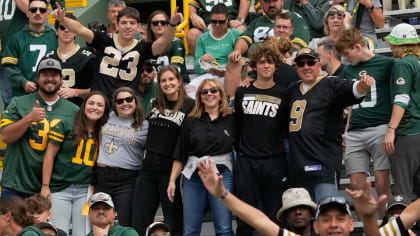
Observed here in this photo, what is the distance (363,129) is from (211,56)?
2.19 meters

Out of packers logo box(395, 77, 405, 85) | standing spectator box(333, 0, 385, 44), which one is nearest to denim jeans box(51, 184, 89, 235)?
packers logo box(395, 77, 405, 85)

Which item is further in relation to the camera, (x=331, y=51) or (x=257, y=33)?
(x=257, y=33)

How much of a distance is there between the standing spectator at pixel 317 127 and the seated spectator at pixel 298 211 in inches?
16.7

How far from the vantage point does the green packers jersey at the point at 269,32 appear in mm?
9742

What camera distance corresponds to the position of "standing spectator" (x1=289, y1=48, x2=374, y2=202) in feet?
25.1

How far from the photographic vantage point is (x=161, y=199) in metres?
8.32

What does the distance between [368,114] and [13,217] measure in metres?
3.40

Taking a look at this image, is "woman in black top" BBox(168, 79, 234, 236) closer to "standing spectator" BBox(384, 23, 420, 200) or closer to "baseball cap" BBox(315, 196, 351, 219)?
"standing spectator" BBox(384, 23, 420, 200)

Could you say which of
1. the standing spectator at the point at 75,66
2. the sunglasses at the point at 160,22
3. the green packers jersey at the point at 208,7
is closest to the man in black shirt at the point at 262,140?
the sunglasses at the point at 160,22

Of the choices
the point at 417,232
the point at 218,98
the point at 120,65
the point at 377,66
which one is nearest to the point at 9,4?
the point at 120,65

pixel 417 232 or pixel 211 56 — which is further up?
pixel 211 56

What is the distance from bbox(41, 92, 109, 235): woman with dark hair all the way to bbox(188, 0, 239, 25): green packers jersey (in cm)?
314

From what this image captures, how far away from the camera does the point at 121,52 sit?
948 centimetres

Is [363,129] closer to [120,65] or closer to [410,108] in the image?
[410,108]
